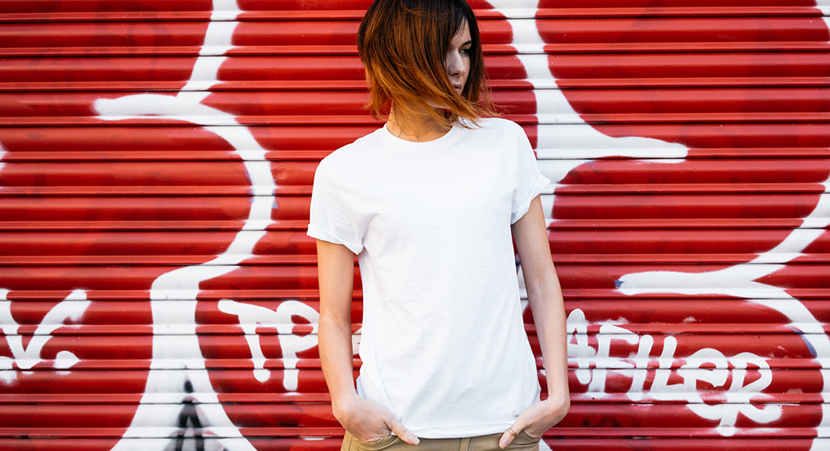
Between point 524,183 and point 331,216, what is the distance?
0.61m

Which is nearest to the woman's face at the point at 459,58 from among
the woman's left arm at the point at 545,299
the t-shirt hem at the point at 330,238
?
the woman's left arm at the point at 545,299

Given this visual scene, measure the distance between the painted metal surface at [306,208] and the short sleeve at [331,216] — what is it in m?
0.63

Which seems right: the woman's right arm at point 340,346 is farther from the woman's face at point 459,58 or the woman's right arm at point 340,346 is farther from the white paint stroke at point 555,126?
the white paint stroke at point 555,126

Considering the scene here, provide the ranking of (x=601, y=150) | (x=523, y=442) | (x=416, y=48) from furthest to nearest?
(x=601, y=150) → (x=523, y=442) → (x=416, y=48)

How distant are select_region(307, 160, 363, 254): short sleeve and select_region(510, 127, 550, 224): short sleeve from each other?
1.64 ft

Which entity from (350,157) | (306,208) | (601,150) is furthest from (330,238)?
(601,150)

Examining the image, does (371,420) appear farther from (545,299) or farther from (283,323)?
(283,323)

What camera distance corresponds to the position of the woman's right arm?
135 centimetres

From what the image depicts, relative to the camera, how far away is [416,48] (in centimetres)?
128

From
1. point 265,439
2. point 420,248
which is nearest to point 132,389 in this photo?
point 265,439

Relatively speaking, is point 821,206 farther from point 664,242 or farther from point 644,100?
point 644,100

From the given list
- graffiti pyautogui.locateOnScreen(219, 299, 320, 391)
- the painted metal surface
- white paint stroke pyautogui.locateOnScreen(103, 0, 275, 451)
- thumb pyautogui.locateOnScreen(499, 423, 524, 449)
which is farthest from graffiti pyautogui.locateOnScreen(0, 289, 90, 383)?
thumb pyautogui.locateOnScreen(499, 423, 524, 449)

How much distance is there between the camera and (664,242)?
2.02 metres

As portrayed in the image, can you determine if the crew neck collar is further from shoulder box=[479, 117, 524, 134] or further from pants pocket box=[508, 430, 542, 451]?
pants pocket box=[508, 430, 542, 451]
